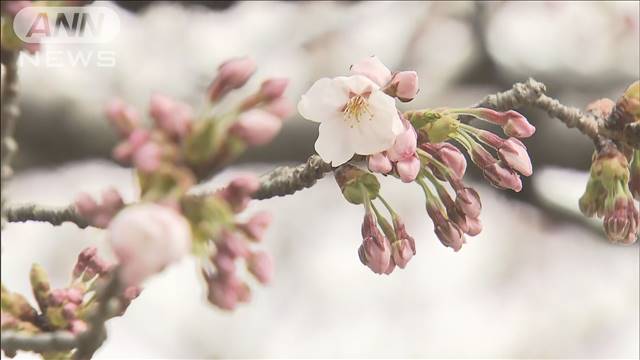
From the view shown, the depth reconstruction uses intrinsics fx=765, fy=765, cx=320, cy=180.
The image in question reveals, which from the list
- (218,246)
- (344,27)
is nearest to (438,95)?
(344,27)

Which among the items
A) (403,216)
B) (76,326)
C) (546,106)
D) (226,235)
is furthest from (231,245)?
(403,216)

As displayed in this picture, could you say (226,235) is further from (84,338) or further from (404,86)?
(404,86)

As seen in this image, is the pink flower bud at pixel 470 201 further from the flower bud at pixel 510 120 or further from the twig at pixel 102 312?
the twig at pixel 102 312

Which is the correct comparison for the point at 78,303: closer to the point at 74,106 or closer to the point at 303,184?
the point at 303,184

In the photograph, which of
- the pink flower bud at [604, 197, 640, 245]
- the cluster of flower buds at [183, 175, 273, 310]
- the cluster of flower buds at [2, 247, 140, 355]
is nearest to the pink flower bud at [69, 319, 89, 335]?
the cluster of flower buds at [2, 247, 140, 355]

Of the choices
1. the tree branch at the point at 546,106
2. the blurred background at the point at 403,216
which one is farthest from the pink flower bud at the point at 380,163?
the blurred background at the point at 403,216

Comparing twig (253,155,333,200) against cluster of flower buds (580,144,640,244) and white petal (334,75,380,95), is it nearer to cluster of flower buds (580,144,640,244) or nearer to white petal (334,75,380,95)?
white petal (334,75,380,95)
